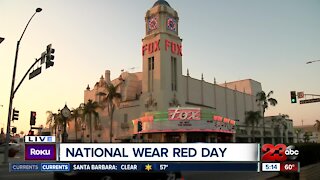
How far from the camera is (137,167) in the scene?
31.7ft

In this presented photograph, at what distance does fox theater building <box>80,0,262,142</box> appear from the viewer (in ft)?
208

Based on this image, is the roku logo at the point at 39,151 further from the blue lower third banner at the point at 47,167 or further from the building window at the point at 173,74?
the building window at the point at 173,74

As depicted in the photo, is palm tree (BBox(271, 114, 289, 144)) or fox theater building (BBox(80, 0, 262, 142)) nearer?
fox theater building (BBox(80, 0, 262, 142))

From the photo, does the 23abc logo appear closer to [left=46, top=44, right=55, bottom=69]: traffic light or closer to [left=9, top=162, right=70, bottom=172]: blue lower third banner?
[left=9, top=162, right=70, bottom=172]: blue lower third banner

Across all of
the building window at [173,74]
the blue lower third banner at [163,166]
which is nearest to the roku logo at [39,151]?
the blue lower third banner at [163,166]

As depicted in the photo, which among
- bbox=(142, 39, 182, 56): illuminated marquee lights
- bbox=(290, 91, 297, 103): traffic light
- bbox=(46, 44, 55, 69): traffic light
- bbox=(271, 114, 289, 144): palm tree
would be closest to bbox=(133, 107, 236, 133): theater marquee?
bbox=(142, 39, 182, 56): illuminated marquee lights

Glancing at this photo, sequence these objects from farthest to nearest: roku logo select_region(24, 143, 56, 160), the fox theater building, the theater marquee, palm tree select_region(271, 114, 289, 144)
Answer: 1. palm tree select_region(271, 114, 289, 144)
2. the fox theater building
3. the theater marquee
4. roku logo select_region(24, 143, 56, 160)

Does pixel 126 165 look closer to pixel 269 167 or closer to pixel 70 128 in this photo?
pixel 269 167

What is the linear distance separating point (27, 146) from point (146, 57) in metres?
67.7

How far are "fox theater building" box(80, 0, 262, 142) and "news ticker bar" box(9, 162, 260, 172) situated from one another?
164 ft

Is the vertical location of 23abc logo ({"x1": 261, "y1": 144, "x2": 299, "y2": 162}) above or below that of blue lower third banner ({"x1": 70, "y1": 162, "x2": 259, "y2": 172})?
above

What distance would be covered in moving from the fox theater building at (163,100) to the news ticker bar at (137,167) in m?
49.9

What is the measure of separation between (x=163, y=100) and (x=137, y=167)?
62.1m

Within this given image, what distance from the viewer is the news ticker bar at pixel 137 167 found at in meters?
9.48
